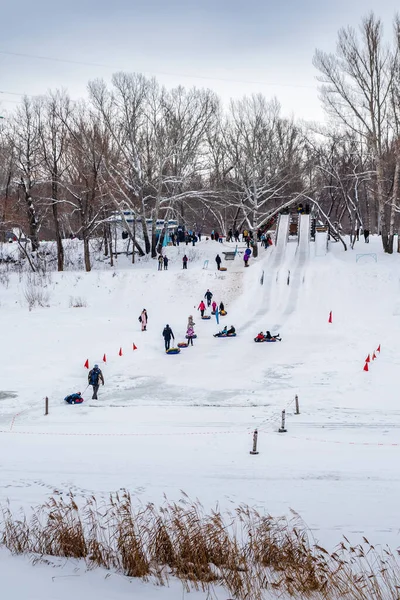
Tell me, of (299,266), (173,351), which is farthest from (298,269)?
(173,351)

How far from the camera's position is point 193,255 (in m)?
43.2

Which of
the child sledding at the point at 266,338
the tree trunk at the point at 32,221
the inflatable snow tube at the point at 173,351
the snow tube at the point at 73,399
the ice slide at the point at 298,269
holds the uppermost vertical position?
the tree trunk at the point at 32,221

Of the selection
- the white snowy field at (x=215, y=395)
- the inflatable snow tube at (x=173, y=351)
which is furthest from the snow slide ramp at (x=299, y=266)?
the inflatable snow tube at (x=173, y=351)

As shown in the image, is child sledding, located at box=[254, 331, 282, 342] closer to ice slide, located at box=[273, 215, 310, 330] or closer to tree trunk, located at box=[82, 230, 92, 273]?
ice slide, located at box=[273, 215, 310, 330]

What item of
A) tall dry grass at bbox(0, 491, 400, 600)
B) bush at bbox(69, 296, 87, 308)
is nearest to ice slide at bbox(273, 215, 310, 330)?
bush at bbox(69, 296, 87, 308)

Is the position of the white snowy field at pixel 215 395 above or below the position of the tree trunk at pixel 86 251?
below

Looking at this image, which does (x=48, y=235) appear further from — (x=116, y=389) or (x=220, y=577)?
(x=220, y=577)

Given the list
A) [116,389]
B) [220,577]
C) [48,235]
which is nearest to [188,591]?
[220,577]

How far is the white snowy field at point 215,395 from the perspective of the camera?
33.5 feet

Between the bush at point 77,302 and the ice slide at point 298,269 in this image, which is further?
the bush at point 77,302

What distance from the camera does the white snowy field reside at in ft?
33.5

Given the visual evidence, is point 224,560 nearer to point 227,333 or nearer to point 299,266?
point 227,333

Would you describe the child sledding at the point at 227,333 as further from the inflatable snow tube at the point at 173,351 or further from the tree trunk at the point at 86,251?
the tree trunk at the point at 86,251

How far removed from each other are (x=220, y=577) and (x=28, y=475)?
21.1 ft
